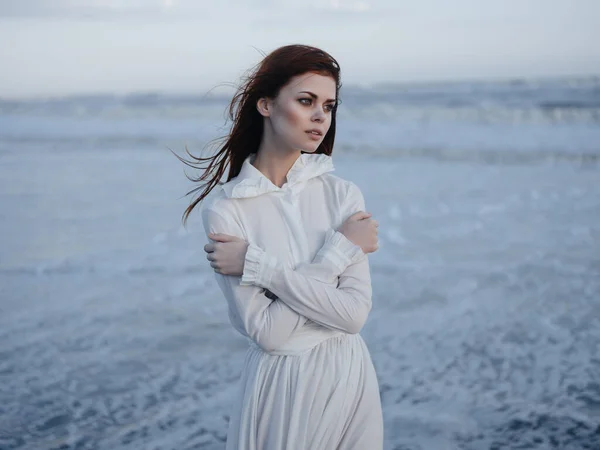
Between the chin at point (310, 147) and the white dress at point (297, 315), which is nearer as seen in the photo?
the white dress at point (297, 315)

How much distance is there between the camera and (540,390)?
4887 mm

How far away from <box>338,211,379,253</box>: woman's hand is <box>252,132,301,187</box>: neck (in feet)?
0.82

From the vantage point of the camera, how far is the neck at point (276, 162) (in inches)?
98.3

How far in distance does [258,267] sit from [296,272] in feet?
0.40

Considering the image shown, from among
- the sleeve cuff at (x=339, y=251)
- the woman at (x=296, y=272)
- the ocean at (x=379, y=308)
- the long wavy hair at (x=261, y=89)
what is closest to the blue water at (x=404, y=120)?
the ocean at (x=379, y=308)

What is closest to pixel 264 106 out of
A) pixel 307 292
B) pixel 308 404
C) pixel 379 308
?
pixel 307 292

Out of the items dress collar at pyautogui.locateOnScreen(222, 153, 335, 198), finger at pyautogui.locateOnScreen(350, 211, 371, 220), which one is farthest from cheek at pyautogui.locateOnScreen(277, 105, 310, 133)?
finger at pyautogui.locateOnScreen(350, 211, 371, 220)

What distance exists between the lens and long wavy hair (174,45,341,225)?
2379 millimetres

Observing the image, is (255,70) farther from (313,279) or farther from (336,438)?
(336,438)

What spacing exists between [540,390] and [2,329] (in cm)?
389

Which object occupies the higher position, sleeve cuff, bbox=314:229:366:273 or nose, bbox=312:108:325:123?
nose, bbox=312:108:325:123

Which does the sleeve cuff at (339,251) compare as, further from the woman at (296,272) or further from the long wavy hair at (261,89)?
the long wavy hair at (261,89)

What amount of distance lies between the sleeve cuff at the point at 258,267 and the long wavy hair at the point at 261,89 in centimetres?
30

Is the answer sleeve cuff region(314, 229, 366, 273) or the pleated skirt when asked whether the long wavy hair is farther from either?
the pleated skirt
